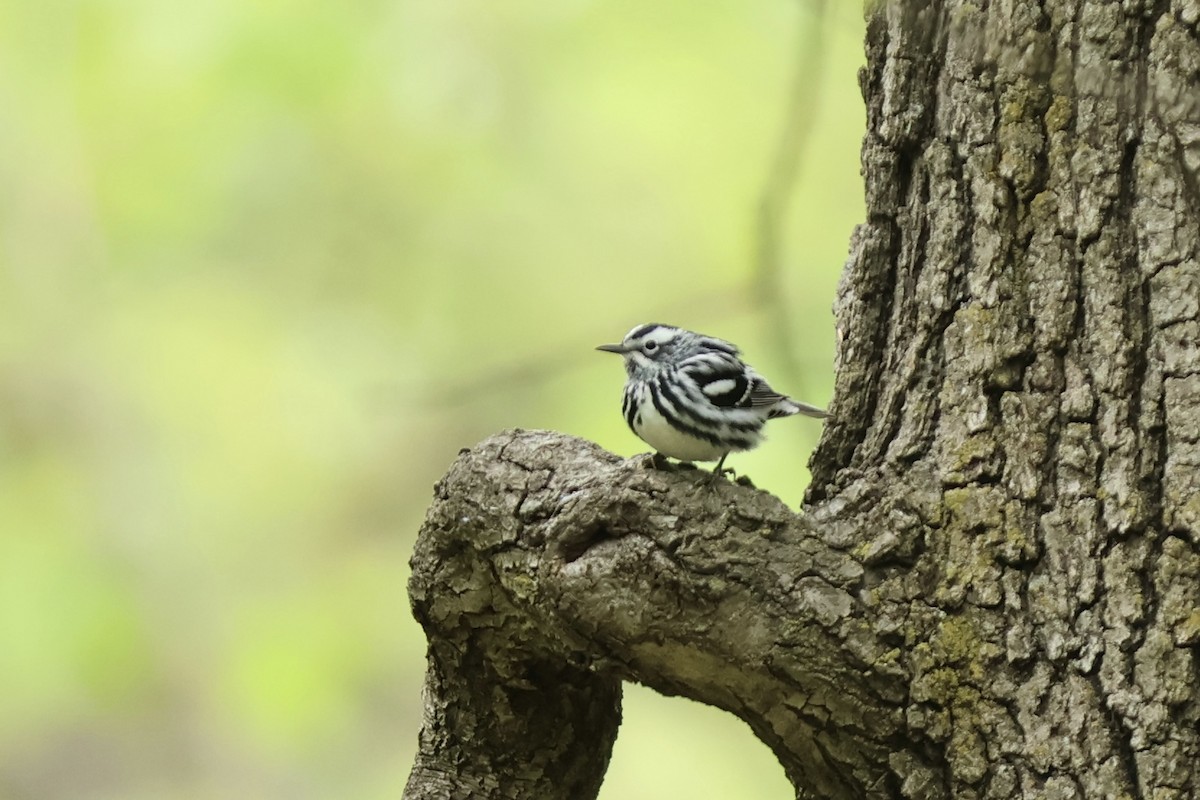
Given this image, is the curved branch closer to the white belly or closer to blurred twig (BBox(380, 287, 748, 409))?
the white belly

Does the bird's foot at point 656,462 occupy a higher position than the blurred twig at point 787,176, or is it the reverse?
the blurred twig at point 787,176

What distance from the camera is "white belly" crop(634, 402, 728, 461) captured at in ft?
8.04

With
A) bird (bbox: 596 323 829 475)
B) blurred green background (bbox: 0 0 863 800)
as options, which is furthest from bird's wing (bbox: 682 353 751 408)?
blurred green background (bbox: 0 0 863 800)

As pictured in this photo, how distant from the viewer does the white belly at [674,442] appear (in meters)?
2.45

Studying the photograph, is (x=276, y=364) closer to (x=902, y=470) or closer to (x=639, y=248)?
(x=639, y=248)

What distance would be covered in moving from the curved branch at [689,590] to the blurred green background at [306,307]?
2.30 metres

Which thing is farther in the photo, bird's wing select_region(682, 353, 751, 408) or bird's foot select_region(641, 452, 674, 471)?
bird's wing select_region(682, 353, 751, 408)

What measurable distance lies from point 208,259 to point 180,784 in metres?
2.22

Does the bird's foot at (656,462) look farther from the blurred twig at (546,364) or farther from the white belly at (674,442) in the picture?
the blurred twig at (546,364)

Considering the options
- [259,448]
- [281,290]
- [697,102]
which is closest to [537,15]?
[697,102]

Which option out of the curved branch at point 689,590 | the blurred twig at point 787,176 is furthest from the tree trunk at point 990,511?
the blurred twig at point 787,176

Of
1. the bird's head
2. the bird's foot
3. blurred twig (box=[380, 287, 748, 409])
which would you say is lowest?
the bird's foot

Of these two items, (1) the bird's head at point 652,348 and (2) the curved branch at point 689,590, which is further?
(1) the bird's head at point 652,348

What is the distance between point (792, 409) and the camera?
2.57 meters
